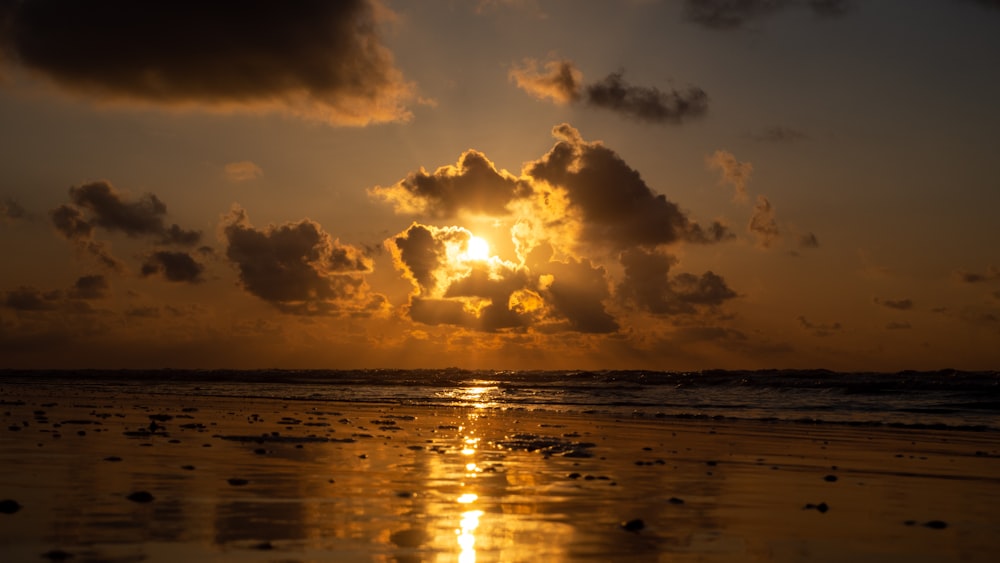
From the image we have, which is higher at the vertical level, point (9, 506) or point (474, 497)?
point (9, 506)

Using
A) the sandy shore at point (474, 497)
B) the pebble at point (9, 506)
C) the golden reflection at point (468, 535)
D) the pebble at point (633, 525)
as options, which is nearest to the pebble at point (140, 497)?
the sandy shore at point (474, 497)

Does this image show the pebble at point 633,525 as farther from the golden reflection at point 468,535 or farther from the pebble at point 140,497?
the pebble at point 140,497

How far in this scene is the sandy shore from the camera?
387 inches

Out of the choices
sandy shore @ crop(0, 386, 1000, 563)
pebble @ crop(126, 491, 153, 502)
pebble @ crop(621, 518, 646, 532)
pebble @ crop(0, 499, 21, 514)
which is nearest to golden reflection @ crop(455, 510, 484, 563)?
sandy shore @ crop(0, 386, 1000, 563)

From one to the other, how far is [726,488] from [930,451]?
11635mm

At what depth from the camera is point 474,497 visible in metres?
13.3

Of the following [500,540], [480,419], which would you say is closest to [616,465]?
[500,540]

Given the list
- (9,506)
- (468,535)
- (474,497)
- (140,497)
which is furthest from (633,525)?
(9,506)

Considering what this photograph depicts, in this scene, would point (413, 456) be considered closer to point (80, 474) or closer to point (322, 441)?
point (322, 441)

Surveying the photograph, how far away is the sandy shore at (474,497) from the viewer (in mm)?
9820

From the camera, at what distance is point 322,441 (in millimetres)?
22312

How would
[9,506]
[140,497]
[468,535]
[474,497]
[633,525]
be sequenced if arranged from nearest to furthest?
[468,535], [9,506], [633,525], [140,497], [474,497]

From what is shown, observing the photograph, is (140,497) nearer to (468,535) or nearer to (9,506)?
(9,506)

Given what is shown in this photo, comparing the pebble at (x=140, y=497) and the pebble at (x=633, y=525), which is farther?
the pebble at (x=140, y=497)
